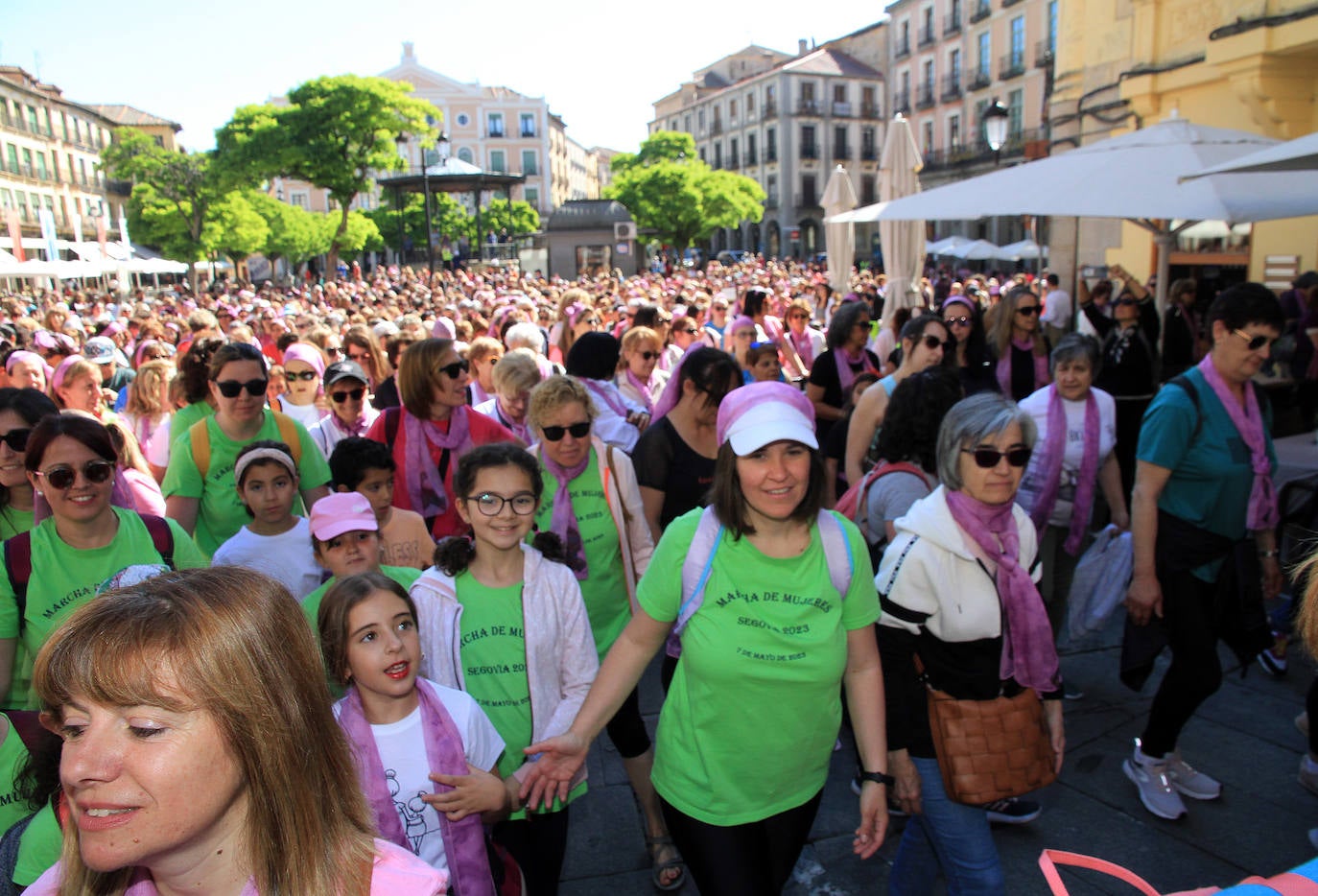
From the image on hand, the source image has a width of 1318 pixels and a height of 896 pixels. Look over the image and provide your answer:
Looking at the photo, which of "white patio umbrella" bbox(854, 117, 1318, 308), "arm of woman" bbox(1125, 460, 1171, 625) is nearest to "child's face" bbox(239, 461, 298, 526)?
"arm of woman" bbox(1125, 460, 1171, 625)

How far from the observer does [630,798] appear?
3.73 metres

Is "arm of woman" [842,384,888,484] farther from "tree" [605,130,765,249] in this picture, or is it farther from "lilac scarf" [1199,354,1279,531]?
"tree" [605,130,765,249]

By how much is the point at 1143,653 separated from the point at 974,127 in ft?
143

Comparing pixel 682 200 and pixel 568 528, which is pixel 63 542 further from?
pixel 682 200

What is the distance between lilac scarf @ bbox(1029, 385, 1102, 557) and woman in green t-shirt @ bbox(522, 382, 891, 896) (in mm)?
2240

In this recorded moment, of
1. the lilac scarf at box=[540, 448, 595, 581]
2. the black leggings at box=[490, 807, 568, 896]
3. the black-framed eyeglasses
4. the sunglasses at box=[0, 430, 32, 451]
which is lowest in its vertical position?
the black leggings at box=[490, 807, 568, 896]

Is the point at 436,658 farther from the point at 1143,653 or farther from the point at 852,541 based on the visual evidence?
the point at 1143,653

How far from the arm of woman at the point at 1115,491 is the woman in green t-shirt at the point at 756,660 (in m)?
2.42

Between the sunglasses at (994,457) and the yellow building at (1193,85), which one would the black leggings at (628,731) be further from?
the yellow building at (1193,85)

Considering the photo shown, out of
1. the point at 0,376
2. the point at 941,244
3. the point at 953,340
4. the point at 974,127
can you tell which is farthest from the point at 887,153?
the point at 974,127

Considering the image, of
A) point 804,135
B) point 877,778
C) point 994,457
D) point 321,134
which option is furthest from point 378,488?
point 804,135

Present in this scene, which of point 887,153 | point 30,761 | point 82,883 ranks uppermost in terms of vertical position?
point 887,153

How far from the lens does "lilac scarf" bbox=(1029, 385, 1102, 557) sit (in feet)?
13.6

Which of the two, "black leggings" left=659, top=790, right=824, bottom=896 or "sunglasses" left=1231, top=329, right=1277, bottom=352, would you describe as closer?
"black leggings" left=659, top=790, right=824, bottom=896
